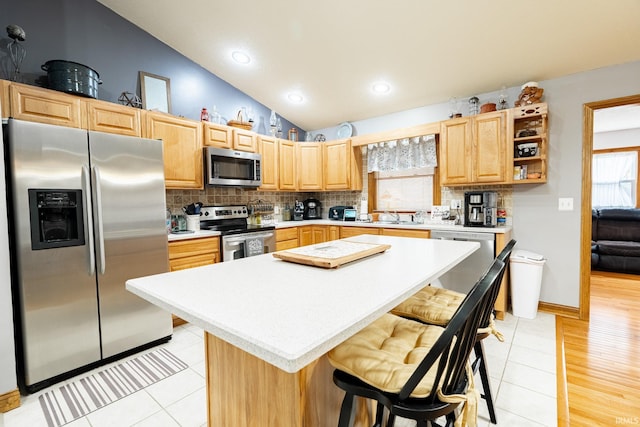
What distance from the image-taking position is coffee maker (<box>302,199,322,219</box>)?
461 cm

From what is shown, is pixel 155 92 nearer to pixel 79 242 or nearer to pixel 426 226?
pixel 79 242

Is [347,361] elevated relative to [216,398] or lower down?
elevated

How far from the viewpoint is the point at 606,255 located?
14.3ft

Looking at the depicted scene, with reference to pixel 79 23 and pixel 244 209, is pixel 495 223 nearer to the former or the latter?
pixel 244 209

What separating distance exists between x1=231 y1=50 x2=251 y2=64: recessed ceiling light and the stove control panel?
1.72 m

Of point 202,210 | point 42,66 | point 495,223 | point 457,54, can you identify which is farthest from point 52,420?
point 457,54

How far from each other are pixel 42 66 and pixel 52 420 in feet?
8.34

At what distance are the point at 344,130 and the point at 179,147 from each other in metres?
2.39

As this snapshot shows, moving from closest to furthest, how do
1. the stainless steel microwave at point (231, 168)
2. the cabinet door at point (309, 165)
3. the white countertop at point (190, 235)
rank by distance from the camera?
the white countertop at point (190, 235)
the stainless steel microwave at point (231, 168)
the cabinet door at point (309, 165)

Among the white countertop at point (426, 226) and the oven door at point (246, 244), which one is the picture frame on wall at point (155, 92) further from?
the white countertop at point (426, 226)

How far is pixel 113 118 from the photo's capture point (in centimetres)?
249

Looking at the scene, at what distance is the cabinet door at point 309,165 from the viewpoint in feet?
14.2

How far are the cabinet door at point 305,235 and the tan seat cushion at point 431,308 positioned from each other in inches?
104

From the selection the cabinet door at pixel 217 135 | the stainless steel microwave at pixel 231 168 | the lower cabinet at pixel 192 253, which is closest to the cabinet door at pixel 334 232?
the stainless steel microwave at pixel 231 168
